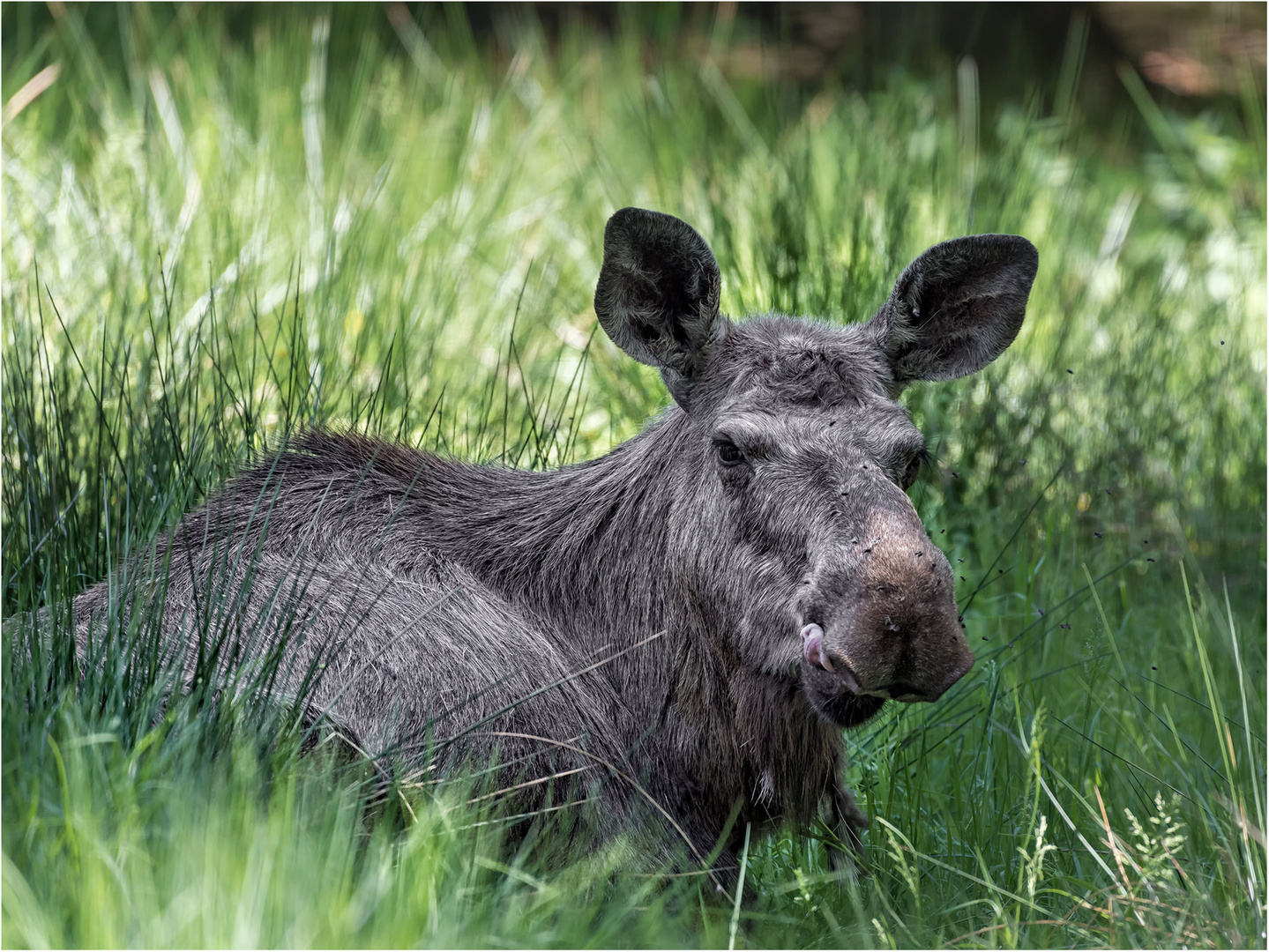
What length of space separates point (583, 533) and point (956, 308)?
1314mm

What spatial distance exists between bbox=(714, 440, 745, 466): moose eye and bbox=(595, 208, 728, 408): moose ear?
0.28 meters

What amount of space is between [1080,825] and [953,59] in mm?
9134

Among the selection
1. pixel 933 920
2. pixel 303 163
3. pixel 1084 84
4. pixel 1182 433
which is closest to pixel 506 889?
pixel 933 920

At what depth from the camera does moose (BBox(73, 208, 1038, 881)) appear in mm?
3273

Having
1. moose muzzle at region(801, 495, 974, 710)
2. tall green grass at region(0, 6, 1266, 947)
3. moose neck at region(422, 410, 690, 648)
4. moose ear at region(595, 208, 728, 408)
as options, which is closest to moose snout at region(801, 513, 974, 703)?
moose muzzle at region(801, 495, 974, 710)

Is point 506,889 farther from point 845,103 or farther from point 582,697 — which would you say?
point 845,103

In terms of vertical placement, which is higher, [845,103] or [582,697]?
[845,103]

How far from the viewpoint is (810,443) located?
3441 mm

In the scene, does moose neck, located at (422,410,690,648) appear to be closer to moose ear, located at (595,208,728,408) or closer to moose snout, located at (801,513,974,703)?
moose ear, located at (595,208,728,408)

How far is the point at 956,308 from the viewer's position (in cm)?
409

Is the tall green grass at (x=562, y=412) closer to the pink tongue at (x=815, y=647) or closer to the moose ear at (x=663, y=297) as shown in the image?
the pink tongue at (x=815, y=647)

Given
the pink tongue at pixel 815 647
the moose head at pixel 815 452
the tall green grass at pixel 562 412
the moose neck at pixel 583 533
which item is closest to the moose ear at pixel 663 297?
the moose head at pixel 815 452

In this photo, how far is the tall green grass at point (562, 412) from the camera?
116 inches

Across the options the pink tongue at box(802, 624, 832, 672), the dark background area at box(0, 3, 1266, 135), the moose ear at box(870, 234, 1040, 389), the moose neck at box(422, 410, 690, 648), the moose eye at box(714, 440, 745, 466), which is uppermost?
the dark background area at box(0, 3, 1266, 135)
